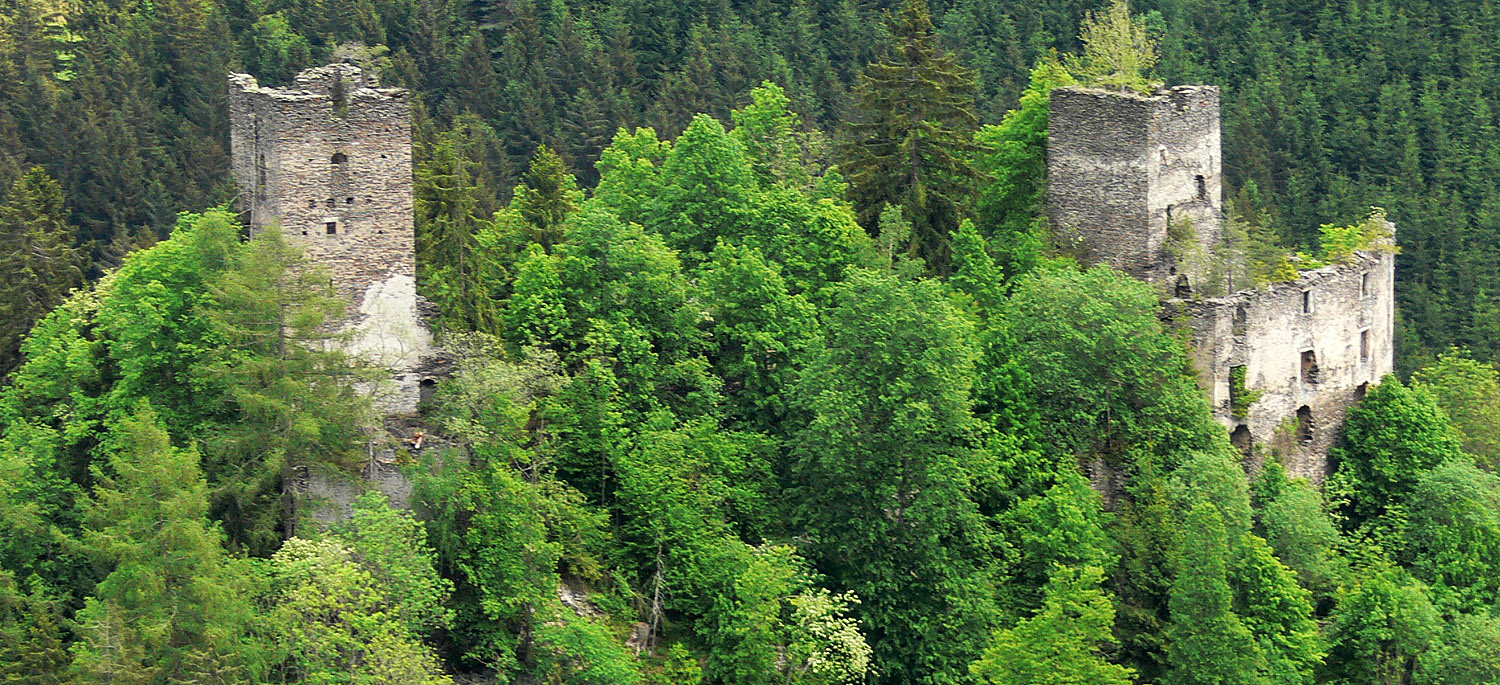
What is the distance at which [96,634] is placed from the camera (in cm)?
4197

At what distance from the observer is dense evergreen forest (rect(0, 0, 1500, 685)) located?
4350 centimetres

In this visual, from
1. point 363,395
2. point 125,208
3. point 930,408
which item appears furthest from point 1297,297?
point 125,208

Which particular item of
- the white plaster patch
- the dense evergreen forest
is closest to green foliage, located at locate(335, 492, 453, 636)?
the dense evergreen forest

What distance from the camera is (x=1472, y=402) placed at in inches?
2650

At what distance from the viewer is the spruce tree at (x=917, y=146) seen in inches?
2131

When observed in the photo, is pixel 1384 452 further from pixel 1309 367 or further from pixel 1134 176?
pixel 1134 176

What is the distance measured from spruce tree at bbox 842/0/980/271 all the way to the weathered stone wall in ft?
19.6

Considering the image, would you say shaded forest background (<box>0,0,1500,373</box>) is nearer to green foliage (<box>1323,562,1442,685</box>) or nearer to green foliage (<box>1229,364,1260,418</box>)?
green foliage (<box>1229,364,1260,418</box>)

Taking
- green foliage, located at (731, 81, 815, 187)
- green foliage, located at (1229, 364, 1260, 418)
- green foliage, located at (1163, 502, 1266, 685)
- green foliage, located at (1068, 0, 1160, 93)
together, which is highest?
green foliage, located at (1068, 0, 1160, 93)

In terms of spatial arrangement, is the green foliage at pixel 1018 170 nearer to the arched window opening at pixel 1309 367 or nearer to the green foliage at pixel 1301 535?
the arched window opening at pixel 1309 367

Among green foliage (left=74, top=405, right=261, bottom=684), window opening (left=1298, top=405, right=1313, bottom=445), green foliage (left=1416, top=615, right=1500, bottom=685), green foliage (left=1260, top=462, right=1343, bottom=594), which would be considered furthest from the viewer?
window opening (left=1298, top=405, right=1313, bottom=445)

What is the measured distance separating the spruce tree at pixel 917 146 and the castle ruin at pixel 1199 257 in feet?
7.41

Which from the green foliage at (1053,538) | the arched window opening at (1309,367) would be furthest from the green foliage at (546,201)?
the arched window opening at (1309,367)

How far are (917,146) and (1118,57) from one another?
15.5 ft
